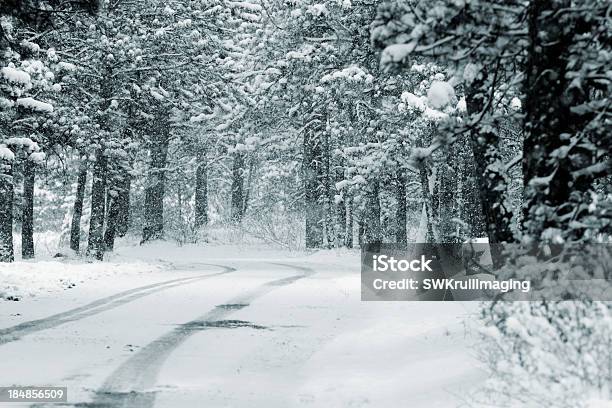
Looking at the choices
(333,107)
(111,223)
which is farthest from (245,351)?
(111,223)

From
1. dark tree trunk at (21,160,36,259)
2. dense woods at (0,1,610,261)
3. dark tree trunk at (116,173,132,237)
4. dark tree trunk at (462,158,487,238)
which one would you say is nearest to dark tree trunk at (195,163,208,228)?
dense woods at (0,1,610,261)

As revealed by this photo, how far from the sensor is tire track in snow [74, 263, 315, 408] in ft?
22.9

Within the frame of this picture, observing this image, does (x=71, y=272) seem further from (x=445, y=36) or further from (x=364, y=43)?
(x=445, y=36)

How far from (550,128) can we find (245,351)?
508cm

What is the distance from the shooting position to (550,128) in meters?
6.53

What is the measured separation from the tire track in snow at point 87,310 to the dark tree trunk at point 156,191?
51.6 ft

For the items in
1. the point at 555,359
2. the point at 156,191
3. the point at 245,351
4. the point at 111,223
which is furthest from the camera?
the point at 156,191

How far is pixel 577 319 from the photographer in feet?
19.1

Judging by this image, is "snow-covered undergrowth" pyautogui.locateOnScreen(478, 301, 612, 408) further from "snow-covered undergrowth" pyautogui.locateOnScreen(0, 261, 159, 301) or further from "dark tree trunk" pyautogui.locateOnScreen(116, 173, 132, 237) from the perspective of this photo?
"dark tree trunk" pyautogui.locateOnScreen(116, 173, 132, 237)

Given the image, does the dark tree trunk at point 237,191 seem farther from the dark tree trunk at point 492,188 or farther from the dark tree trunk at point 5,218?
the dark tree trunk at point 492,188

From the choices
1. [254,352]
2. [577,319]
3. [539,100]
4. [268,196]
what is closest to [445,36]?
[539,100]

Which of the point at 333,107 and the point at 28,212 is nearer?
the point at 28,212

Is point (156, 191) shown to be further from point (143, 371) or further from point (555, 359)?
point (555, 359)

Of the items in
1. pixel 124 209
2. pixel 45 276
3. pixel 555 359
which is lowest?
pixel 45 276
